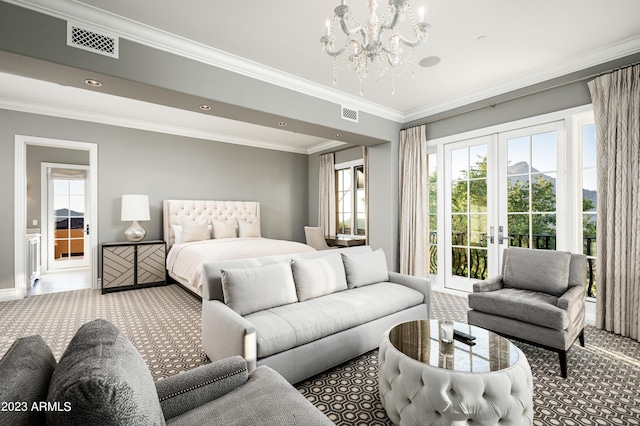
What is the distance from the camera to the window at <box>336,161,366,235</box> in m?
6.22

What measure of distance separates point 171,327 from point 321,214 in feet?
13.8

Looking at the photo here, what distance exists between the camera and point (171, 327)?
129 inches

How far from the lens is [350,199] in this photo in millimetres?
6418

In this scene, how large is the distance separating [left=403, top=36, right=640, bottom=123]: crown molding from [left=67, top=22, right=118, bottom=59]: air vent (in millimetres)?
4022

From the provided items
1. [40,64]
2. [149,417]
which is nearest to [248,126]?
[40,64]

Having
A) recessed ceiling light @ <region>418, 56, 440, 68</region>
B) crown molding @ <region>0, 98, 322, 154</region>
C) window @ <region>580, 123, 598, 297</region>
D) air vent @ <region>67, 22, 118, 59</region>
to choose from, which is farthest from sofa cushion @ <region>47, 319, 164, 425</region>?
crown molding @ <region>0, 98, 322, 154</region>

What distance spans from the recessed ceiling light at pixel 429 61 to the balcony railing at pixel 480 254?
2.38 meters

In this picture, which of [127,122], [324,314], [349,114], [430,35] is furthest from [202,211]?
[430,35]

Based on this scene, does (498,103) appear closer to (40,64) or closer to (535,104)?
(535,104)

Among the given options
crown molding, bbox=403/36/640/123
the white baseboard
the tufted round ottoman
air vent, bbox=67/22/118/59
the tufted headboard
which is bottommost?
the white baseboard

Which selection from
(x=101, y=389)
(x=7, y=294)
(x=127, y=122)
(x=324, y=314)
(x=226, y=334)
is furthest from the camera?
(x=127, y=122)

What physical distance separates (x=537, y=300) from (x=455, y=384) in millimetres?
1581

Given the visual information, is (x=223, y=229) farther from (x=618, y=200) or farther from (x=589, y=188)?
(x=618, y=200)

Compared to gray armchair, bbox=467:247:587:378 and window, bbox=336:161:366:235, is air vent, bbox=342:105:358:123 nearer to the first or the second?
window, bbox=336:161:366:235
